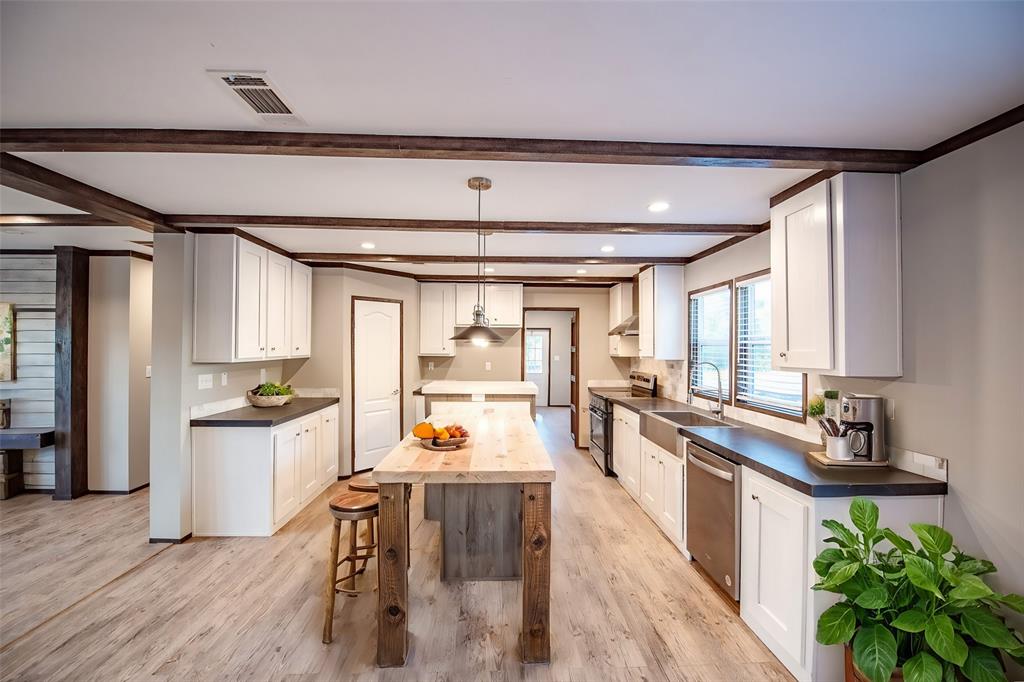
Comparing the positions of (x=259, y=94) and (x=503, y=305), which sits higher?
(x=259, y=94)

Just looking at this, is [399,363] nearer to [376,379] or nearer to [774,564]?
[376,379]

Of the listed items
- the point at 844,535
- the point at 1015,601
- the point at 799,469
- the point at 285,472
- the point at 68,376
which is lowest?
the point at 285,472

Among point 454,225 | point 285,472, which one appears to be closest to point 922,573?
point 454,225

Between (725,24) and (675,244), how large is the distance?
2.92 meters

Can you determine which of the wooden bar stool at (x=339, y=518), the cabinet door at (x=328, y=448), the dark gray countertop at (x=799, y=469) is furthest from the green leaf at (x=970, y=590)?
the cabinet door at (x=328, y=448)

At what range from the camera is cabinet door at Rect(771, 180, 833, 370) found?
2281mm

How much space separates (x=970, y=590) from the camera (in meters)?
1.41

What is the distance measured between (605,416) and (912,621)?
375 cm

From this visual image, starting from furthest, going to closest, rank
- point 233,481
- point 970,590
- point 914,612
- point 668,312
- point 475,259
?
point 668,312 < point 475,259 < point 233,481 < point 914,612 < point 970,590

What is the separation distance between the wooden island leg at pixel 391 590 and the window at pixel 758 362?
267 cm

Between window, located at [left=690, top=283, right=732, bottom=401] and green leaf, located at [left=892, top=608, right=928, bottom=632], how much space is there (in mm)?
2404

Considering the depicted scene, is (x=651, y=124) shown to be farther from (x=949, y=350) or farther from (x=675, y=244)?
(x=675, y=244)

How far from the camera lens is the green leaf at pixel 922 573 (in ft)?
4.83

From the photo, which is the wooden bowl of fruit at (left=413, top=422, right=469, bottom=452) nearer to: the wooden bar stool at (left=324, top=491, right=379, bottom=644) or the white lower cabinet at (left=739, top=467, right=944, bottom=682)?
the wooden bar stool at (left=324, top=491, right=379, bottom=644)
